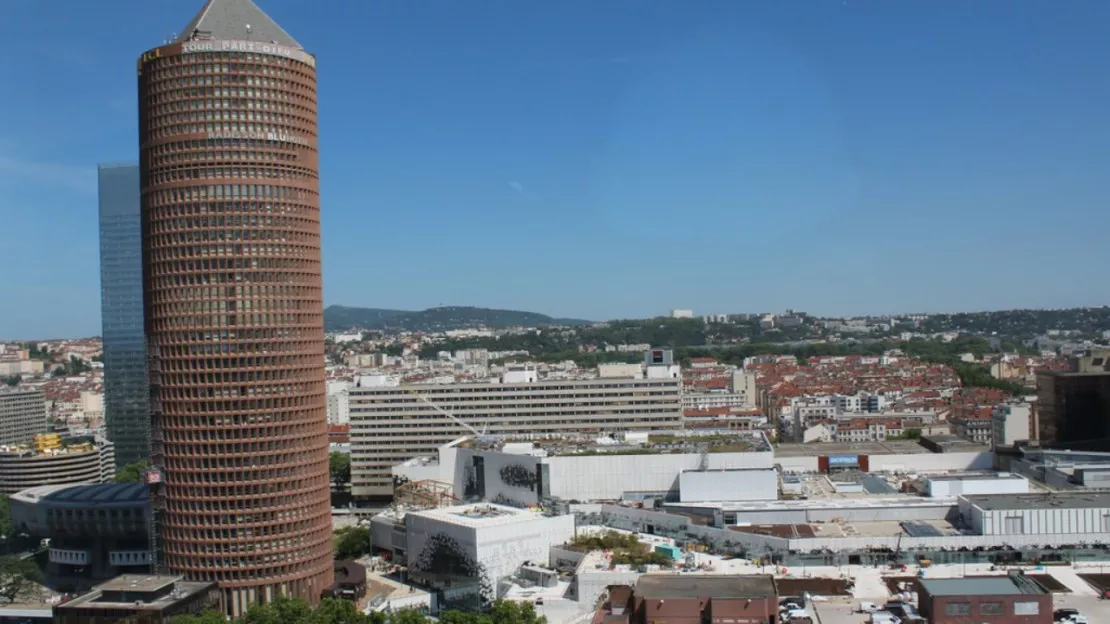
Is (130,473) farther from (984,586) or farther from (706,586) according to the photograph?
(984,586)

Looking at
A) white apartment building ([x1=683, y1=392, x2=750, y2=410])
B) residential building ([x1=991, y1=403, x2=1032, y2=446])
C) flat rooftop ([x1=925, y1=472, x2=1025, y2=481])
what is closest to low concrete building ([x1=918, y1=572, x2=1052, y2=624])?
flat rooftop ([x1=925, y1=472, x2=1025, y2=481])

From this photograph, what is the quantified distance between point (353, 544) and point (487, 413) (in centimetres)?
2384

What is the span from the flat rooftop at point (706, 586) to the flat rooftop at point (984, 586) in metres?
5.46

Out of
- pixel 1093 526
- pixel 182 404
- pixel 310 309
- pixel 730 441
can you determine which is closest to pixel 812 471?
pixel 730 441

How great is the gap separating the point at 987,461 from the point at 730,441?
1685cm

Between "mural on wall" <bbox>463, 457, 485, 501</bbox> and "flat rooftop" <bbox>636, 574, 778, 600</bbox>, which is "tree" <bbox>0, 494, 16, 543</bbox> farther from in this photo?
"flat rooftop" <bbox>636, 574, 778, 600</bbox>

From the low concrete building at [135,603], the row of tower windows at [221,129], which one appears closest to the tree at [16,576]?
the low concrete building at [135,603]

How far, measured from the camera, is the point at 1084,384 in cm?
7319

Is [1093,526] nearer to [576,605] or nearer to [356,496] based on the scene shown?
[576,605]

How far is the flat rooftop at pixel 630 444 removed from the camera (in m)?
66.0

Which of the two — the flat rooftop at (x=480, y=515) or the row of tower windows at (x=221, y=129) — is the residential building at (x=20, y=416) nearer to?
the flat rooftop at (x=480, y=515)

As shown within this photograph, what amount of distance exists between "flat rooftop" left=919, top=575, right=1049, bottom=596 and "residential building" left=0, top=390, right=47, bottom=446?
106m

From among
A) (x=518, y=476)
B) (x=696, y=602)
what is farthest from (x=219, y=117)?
(x=696, y=602)

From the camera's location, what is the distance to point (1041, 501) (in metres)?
51.8
